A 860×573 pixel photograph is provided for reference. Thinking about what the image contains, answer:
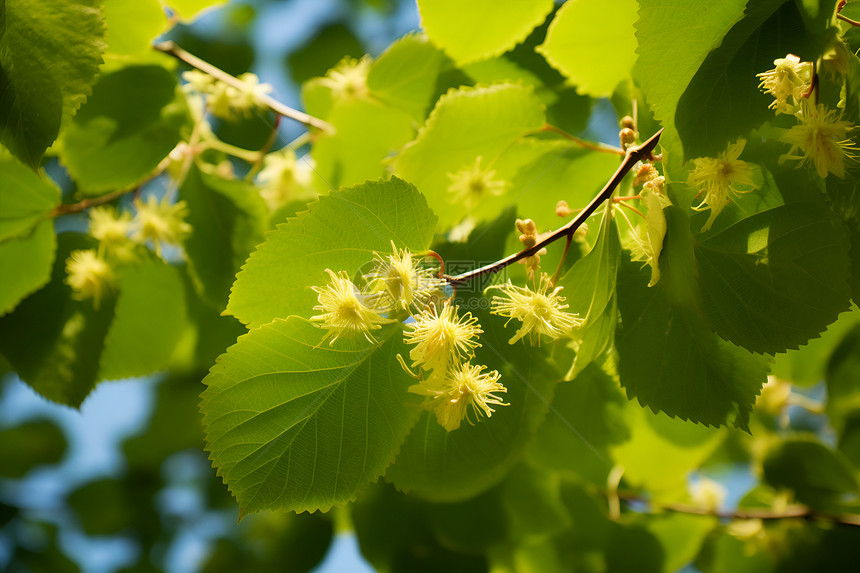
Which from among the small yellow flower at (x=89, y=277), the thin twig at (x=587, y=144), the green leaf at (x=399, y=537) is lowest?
the green leaf at (x=399, y=537)

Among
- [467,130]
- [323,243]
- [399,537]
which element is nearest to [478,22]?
[467,130]

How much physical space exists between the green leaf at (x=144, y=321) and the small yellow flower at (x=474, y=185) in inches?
23.7

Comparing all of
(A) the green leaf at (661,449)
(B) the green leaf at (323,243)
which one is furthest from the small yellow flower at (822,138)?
(A) the green leaf at (661,449)

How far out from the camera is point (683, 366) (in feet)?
2.17

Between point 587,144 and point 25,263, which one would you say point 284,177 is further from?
point 587,144

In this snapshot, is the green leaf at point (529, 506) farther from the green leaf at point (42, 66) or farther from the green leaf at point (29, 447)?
the green leaf at point (29, 447)

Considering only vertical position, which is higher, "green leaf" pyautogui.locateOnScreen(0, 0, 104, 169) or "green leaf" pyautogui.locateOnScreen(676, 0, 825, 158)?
"green leaf" pyautogui.locateOnScreen(676, 0, 825, 158)

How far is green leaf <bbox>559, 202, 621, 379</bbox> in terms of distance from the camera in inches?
26.0

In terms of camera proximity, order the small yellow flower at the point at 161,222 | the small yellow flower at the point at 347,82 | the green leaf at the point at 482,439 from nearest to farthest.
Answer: the green leaf at the point at 482,439 → the small yellow flower at the point at 161,222 → the small yellow flower at the point at 347,82

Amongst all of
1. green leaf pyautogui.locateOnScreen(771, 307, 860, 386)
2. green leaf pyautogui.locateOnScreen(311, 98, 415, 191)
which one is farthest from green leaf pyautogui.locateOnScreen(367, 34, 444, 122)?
green leaf pyautogui.locateOnScreen(771, 307, 860, 386)

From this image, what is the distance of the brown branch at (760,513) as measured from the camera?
4.20 ft

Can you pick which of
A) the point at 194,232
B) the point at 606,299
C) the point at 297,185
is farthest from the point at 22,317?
the point at 606,299

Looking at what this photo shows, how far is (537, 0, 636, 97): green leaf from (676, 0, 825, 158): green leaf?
246mm

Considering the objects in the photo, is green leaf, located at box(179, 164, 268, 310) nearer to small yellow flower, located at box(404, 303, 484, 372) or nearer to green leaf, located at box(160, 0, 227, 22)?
green leaf, located at box(160, 0, 227, 22)
